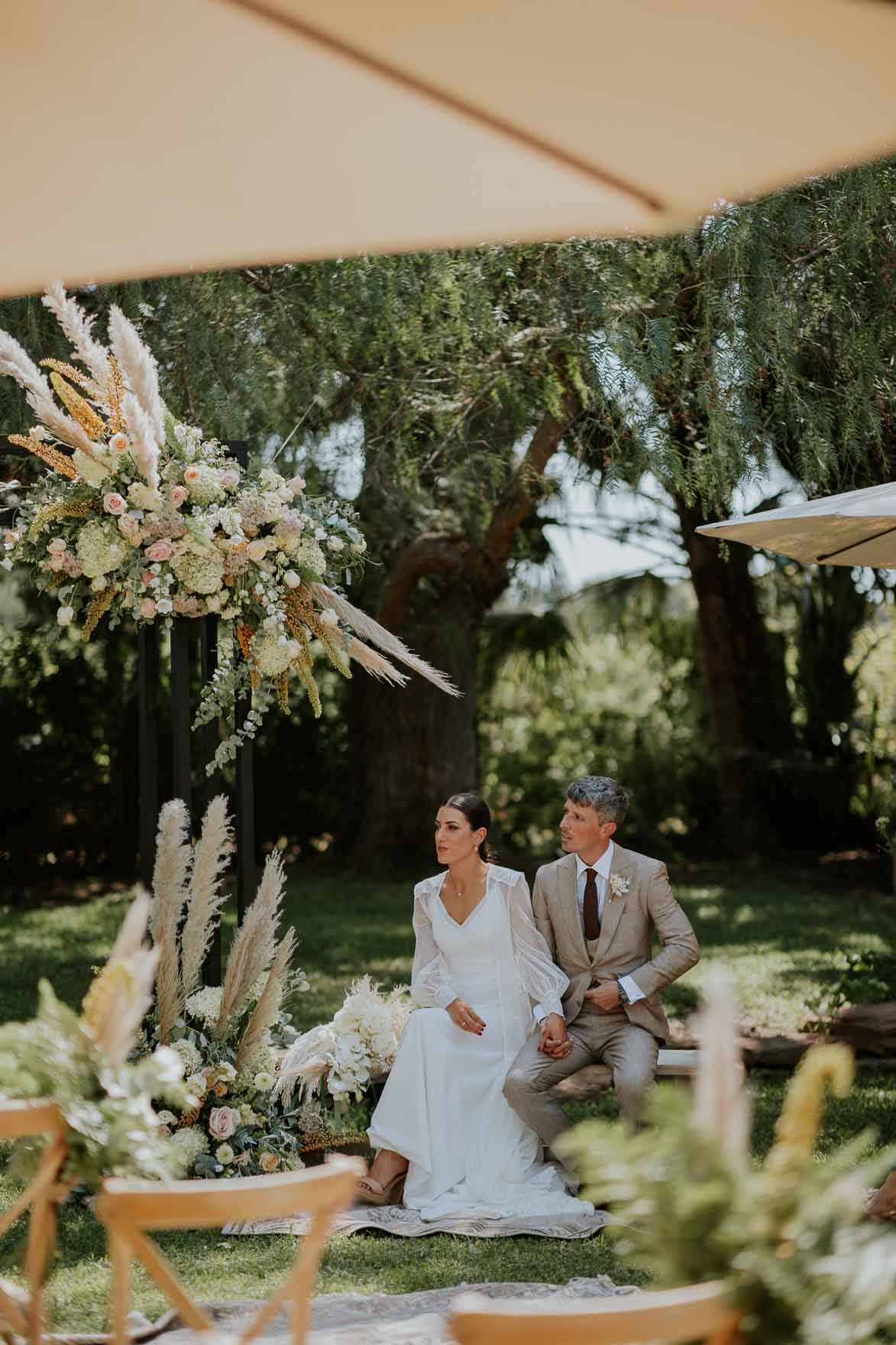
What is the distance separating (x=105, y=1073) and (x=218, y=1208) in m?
0.56

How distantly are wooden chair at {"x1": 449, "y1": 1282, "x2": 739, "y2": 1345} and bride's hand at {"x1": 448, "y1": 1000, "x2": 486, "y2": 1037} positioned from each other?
10.7 ft

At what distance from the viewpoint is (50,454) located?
5.02m

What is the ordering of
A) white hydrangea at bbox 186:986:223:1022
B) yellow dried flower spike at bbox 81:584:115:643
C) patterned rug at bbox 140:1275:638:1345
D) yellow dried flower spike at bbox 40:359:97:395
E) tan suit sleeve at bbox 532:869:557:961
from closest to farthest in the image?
1. patterned rug at bbox 140:1275:638:1345
2. yellow dried flower spike at bbox 40:359:97:395
3. yellow dried flower spike at bbox 81:584:115:643
4. white hydrangea at bbox 186:986:223:1022
5. tan suit sleeve at bbox 532:869:557:961

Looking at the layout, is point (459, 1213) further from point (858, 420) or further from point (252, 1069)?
point (858, 420)

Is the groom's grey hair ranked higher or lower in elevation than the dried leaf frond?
lower

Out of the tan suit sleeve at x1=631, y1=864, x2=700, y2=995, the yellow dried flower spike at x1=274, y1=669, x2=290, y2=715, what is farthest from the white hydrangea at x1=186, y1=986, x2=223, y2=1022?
the tan suit sleeve at x1=631, y1=864, x2=700, y2=995

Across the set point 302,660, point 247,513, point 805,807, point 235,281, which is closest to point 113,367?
point 247,513

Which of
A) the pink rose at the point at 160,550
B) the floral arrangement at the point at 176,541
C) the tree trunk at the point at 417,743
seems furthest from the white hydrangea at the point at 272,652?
the tree trunk at the point at 417,743

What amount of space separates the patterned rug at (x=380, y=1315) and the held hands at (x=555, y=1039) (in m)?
1.04

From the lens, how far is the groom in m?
5.41

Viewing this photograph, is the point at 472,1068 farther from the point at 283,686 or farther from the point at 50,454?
the point at 50,454

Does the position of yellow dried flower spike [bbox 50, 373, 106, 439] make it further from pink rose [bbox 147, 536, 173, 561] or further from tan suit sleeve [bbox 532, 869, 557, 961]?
tan suit sleeve [bbox 532, 869, 557, 961]

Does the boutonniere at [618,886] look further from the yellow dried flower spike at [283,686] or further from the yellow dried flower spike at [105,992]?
the yellow dried flower spike at [105,992]

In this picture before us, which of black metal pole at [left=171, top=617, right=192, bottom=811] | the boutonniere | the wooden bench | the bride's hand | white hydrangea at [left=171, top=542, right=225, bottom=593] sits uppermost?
white hydrangea at [left=171, top=542, right=225, bottom=593]
